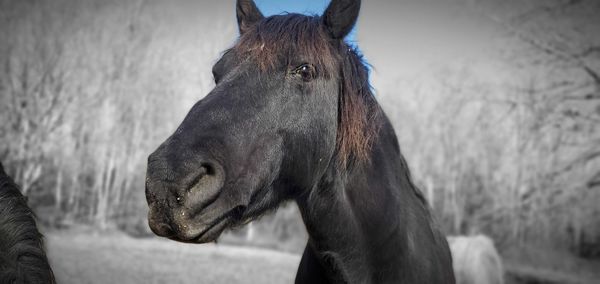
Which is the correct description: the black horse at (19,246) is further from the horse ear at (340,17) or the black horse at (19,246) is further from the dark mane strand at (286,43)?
the horse ear at (340,17)

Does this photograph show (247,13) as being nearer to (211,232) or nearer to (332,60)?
(332,60)

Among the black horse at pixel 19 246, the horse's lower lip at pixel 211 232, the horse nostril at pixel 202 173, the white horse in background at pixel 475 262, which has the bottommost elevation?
the white horse in background at pixel 475 262

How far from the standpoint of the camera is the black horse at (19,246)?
2.07 metres

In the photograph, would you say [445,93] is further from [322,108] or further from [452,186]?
[322,108]

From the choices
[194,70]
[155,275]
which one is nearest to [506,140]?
[194,70]

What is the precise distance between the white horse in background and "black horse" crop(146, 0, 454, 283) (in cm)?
558

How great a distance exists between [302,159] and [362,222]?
0.70m

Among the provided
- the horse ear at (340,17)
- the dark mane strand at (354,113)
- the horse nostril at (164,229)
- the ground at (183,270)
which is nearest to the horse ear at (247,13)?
the horse ear at (340,17)

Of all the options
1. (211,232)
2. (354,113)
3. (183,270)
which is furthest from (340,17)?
(183,270)

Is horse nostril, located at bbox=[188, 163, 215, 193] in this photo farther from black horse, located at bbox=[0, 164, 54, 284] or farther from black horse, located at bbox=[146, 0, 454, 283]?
black horse, located at bbox=[0, 164, 54, 284]

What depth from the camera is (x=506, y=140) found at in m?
29.4

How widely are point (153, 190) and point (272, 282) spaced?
36.3 feet

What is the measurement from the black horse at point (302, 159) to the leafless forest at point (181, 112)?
6161mm

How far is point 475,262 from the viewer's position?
8438mm
